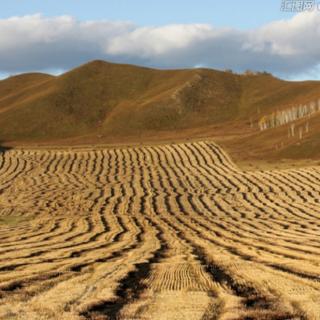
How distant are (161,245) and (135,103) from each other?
11859 centimetres

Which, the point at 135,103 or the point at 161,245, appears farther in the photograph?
the point at 135,103

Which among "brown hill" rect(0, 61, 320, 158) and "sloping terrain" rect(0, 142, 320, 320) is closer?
"sloping terrain" rect(0, 142, 320, 320)

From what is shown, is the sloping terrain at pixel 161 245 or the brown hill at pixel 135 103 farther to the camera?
the brown hill at pixel 135 103

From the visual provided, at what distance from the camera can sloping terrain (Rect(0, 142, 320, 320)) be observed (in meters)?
6.97

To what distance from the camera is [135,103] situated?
132375 millimetres

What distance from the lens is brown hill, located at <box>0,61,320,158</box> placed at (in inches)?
4419

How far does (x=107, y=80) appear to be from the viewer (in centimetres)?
14575

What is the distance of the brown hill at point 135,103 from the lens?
112 meters

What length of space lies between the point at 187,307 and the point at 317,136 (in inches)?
2026

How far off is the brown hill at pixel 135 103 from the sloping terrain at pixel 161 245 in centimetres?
5914

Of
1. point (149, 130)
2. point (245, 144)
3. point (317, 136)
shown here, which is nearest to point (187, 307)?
point (317, 136)

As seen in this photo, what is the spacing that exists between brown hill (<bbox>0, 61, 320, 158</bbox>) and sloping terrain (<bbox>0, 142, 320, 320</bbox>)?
59136mm

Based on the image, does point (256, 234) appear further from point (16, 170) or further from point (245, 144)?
point (245, 144)

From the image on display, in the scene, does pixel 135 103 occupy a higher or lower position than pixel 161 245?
higher
